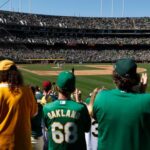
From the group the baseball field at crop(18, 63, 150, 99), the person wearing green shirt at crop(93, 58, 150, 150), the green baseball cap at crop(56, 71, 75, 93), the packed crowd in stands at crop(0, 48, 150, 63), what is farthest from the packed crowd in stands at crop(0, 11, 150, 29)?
the person wearing green shirt at crop(93, 58, 150, 150)

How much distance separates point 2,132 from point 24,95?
57 cm

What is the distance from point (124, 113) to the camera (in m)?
4.70

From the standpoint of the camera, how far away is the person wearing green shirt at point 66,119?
5500 millimetres

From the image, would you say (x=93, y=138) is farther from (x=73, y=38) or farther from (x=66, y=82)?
(x=73, y=38)

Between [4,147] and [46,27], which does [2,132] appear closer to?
[4,147]

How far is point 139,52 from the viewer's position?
102 metres

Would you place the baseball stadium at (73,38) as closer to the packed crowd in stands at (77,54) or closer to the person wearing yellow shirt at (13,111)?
the packed crowd in stands at (77,54)

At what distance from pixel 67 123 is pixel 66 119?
0.05 meters

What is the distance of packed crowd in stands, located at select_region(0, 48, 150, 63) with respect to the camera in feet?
291

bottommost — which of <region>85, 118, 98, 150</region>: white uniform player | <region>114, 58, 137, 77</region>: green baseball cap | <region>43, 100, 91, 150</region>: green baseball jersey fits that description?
<region>85, 118, 98, 150</region>: white uniform player

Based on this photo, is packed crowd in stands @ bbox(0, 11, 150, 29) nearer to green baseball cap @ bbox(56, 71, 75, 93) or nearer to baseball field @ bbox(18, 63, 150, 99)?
baseball field @ bbox(18, 63, 150, 99)

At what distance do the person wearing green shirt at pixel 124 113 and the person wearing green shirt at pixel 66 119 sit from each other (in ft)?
2.15

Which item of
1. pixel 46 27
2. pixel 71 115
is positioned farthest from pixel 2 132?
pixel 46 27

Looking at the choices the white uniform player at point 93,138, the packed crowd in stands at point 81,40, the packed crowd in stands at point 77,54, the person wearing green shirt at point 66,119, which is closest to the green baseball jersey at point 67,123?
the person wearing green shirt at point 66,119
